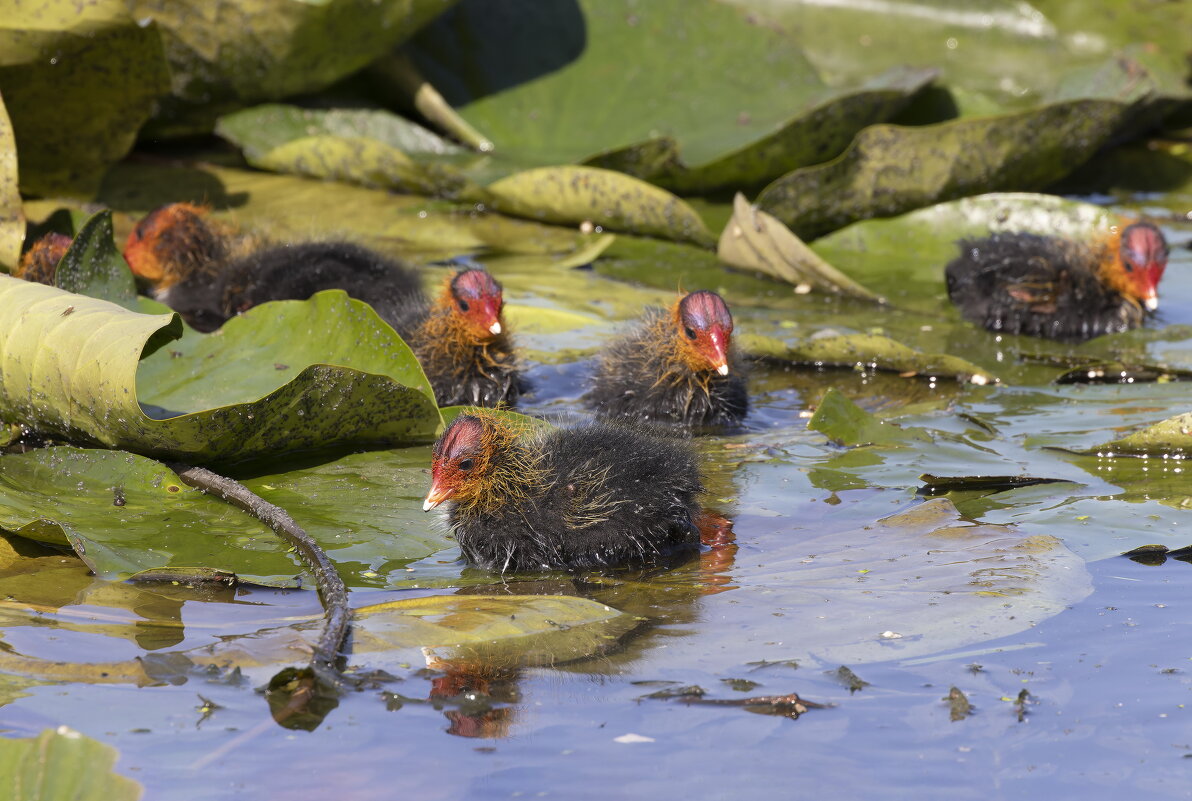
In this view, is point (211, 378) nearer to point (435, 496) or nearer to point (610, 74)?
point (435, 496)

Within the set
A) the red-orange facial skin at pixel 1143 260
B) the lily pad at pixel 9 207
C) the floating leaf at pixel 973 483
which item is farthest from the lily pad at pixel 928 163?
the lily pad at pixel 9 207

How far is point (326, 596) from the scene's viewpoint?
2830 mm

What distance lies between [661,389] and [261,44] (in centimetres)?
355

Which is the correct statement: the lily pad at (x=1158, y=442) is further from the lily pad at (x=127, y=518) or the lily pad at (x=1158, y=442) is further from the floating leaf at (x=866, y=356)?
the lily pad at (x=127, y=518)

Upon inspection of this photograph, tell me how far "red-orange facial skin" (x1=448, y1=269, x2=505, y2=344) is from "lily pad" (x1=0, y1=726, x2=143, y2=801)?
8.38ft

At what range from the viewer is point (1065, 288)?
591 cm

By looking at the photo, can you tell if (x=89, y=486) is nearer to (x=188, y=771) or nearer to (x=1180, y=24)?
(x=188, y=771)

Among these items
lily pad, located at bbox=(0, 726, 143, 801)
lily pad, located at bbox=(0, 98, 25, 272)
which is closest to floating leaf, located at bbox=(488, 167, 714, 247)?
lily pad, located at bbox=(0, 98, 25, 272)

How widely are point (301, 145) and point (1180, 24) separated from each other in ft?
21.1

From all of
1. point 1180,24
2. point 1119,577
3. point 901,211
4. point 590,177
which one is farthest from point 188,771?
point 1180,24

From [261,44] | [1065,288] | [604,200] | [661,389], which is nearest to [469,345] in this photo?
[661,389]

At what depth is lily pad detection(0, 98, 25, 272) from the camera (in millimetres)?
4496

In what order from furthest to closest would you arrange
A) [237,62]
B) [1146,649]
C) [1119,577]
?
[237,62]
[1119,577]
[1146,649]

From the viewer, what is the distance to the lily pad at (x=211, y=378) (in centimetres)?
339
